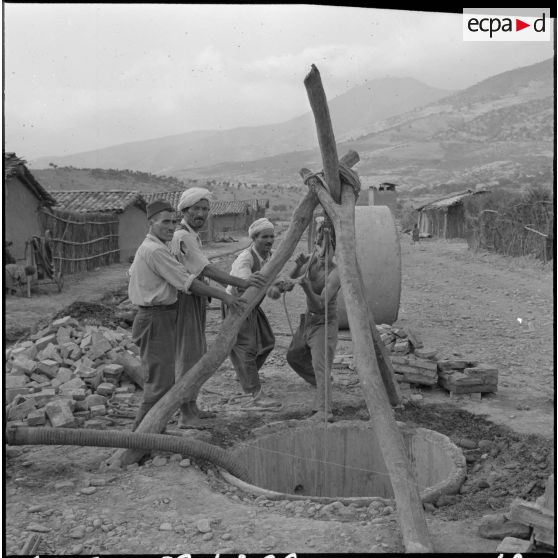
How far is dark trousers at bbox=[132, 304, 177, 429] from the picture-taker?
4.44 metres

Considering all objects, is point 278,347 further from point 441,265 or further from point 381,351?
point 441,265

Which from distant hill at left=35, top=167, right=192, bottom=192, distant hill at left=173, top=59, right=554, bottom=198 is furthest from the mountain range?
distant hill at left=35, top=167, right=192, bottom=192

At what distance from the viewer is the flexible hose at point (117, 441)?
13.2ft

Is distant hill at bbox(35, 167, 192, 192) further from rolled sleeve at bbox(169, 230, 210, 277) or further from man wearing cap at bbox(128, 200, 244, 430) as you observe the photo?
man wearing cap at bbox(128, 200, 244, 430)

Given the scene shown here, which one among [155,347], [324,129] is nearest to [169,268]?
[155,347]

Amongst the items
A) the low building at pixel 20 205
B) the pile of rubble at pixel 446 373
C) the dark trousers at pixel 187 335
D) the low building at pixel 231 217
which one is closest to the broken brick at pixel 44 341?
the dark trousers at pixel 187 335

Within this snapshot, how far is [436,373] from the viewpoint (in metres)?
6.05

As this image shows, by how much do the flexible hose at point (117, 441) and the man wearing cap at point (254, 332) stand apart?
4.76 ft

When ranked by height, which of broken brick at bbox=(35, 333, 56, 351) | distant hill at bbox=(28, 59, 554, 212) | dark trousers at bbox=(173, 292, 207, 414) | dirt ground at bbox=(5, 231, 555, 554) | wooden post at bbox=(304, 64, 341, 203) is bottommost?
dirt ground at bbox=(5, 231, 555, 554)

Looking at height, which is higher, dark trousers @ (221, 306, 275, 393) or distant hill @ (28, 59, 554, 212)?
distant hill @ (28, 59, 554, 212)

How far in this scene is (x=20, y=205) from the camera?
15.3 meters

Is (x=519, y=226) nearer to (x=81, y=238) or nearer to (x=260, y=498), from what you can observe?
(x=81, y=238)

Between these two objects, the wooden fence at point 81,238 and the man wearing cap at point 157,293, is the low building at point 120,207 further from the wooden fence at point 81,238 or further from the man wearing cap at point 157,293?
the man wearing cap at point 157,293

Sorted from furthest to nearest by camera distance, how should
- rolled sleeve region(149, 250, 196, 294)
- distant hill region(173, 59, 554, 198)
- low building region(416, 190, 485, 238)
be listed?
distant hill region(173, 59, 554, 198) < low building region(416, 190, 485, 238) < rolled sleeve region(149, 250, 196, 294)
